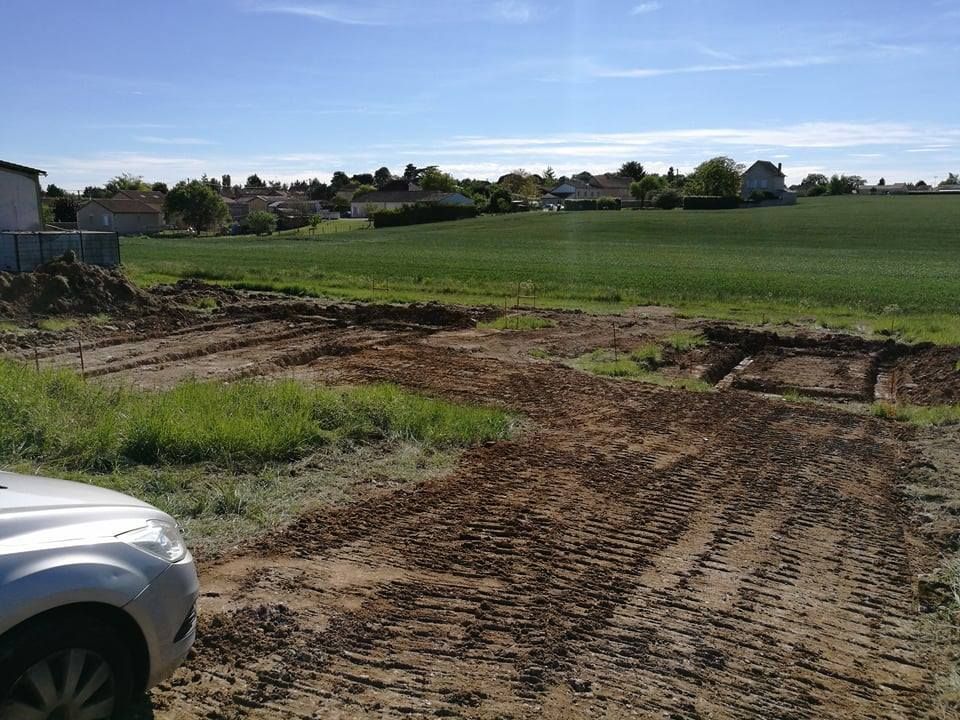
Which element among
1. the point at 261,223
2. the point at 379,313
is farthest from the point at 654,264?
the point at 261,223

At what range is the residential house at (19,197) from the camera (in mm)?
Answer: 31625

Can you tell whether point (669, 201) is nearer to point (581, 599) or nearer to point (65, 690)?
point (581, 599)

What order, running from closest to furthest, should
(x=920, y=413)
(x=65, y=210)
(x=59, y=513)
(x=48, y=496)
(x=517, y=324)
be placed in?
(x=59, y=513)
(x=48, y=496)
(x=920, y=413)
(x=517, y=324)
(x=65, y=210)

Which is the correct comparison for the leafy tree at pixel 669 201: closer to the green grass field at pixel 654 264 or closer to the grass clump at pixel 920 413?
the green grass field at pixel 654 264

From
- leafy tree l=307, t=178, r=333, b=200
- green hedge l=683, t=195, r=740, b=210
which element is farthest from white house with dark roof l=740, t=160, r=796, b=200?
leafy tree l=307, t=178, r=333, b=200

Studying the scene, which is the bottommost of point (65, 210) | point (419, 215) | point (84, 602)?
point (84, 602)

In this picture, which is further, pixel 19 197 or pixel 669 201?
pixel 669 201

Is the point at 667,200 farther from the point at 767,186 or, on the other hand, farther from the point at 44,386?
the point at 44,386

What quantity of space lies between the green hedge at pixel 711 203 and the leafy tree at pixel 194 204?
57937 millimetres

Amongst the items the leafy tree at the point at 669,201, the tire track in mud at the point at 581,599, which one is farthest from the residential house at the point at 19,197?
the leafy tree at the point at 669,201

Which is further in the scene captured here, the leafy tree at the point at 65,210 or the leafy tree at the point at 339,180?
the leafy tree at the point at 339,180

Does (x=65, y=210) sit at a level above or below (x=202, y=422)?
above

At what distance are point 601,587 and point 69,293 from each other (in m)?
20.4

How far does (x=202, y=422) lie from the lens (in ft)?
28.2
